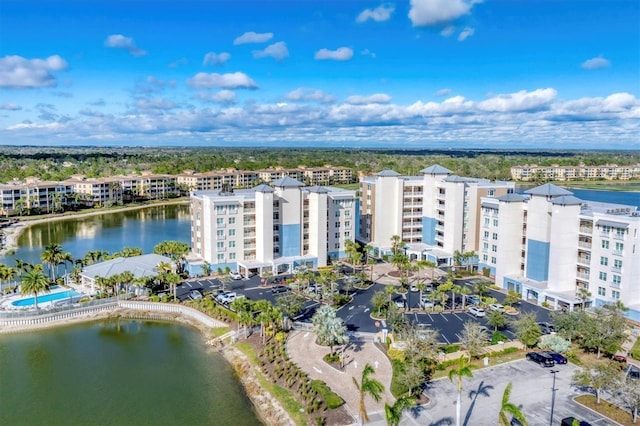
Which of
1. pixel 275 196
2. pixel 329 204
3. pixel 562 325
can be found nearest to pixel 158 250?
pixel 275 196

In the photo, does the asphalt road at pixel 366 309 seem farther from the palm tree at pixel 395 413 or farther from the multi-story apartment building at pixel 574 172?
the multi-story apartment building at pixel 574 172

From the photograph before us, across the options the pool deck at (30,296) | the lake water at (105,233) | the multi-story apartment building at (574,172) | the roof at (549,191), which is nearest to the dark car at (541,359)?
the roof at (549,191)

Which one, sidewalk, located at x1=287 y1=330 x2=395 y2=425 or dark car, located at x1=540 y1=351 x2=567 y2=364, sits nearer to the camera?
sidewalk, located at x1=287 y1=330 x2=395 y2=425

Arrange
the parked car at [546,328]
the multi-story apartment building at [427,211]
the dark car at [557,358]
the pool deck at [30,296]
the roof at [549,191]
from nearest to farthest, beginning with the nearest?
the dark car at [557,358]
the parked car at [546,328]
the pool deck at [30,296]
the roof at [549,191]
the multi-story apartment building at [427,211]

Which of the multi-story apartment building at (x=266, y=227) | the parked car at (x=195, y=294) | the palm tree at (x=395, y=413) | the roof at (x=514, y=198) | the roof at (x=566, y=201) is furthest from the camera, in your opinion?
the multi-story apartment building at (x=266, y=227)

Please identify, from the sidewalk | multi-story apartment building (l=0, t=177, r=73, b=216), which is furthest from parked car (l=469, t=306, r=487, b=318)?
multi-story apartment building (l=0, t=177, r=73, b=216)

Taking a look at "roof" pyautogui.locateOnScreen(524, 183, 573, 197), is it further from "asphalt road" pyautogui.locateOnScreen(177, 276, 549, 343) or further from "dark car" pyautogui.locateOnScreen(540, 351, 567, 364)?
"dark car" pyautogui.locateOnScreen(540, 351, 567, 364)
